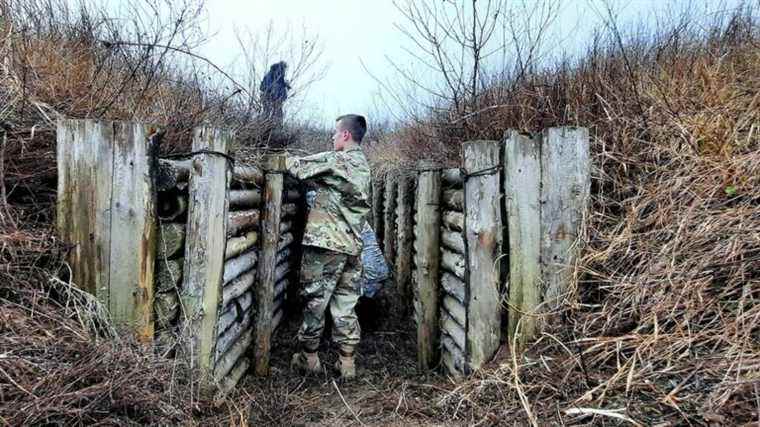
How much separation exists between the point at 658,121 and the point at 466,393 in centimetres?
231

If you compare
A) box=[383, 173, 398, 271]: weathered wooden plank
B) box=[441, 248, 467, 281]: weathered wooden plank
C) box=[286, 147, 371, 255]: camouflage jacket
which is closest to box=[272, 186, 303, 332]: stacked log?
box=[286, 147, 371, 255]: camouflage jacket

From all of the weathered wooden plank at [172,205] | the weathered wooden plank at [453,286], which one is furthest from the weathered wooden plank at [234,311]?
the weathered wooden plank at [453,286]

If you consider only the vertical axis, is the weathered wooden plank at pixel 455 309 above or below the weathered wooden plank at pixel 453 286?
below

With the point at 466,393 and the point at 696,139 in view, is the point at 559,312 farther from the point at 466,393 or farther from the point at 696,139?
the point at 696,139

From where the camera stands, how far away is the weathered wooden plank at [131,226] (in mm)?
2896

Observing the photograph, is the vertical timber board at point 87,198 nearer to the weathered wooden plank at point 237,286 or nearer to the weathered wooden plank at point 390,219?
the weathered wooden plank at point 237,286

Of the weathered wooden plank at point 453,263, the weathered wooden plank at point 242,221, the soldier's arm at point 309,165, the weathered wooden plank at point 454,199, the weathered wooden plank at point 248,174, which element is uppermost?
the soldier's arm at point 309,165

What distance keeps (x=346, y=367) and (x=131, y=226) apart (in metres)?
2.50

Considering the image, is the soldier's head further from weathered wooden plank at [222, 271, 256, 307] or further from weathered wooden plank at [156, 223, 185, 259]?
weathered wooden plank at [156, 223, 185, 259]

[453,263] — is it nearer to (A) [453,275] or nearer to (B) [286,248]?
(A) [453,275]

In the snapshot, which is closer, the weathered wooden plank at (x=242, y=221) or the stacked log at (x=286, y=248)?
the weathered wooden plank at (x=242, y=221)

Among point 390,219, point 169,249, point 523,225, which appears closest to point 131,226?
point 169,249

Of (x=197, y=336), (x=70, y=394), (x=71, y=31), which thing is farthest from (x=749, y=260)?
(x=71, y=31)

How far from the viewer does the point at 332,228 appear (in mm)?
4746
